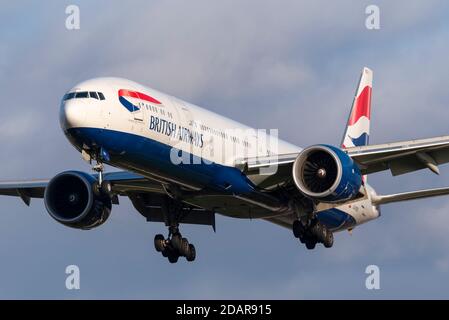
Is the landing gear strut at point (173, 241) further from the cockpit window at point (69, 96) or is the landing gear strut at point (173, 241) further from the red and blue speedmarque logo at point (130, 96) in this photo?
the cockpit window at point (69, 96)

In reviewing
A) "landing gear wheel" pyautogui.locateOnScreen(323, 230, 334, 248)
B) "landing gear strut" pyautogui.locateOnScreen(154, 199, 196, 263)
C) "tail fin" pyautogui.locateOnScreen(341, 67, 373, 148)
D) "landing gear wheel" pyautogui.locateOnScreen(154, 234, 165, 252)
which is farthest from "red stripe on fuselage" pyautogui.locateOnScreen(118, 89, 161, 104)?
"tail fin" pyautogui.locateOnScreen(341, 67, 373, 148)

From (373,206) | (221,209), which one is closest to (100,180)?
(221,209)

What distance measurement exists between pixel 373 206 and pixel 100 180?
16.4 meters

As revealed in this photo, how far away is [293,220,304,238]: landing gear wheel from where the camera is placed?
1970 inches

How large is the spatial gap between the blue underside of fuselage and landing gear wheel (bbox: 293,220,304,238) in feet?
11.2

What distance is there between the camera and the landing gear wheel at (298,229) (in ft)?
164

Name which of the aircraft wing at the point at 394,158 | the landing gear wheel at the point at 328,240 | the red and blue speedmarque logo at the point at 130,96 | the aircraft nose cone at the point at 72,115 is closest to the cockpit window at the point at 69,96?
the aircraft nose cone at the point at 72,115

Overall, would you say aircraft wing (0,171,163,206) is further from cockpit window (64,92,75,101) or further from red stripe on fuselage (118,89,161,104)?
cockpit window (64,92,75,101)

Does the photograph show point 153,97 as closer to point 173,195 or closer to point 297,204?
point 173,195

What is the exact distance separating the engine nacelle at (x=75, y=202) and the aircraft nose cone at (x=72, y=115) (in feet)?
28.7

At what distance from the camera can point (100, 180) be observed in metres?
43.4

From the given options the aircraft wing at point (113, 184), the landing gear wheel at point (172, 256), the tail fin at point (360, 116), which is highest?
the tail fin at point (360, 116)

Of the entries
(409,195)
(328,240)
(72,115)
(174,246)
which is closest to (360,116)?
(409,195)
